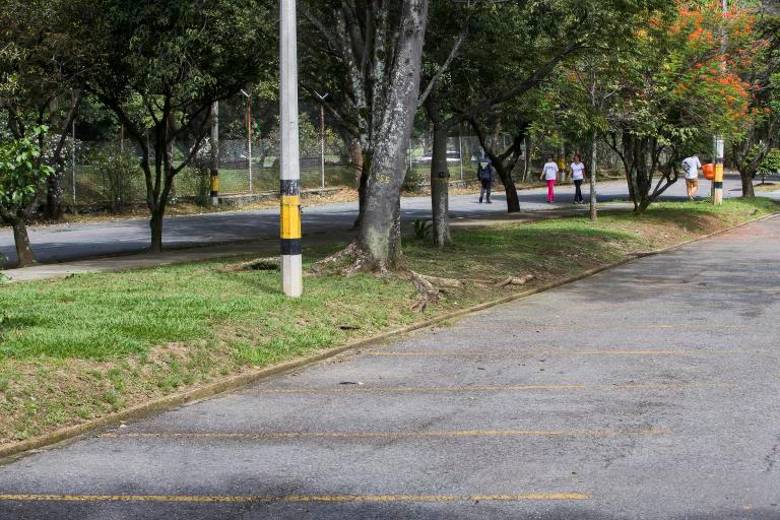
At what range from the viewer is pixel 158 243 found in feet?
78.7

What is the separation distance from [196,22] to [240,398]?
12107mm

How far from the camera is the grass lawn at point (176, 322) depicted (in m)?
9.52

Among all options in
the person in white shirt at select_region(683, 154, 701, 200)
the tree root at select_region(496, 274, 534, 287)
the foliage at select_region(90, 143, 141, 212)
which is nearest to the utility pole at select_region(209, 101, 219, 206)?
the foliage at select_region(90, 143, 141, 212)

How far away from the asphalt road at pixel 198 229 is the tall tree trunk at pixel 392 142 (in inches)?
339

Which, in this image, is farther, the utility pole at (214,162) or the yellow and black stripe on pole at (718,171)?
the utility pole at (214,162)

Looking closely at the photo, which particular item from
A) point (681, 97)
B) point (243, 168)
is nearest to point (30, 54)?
point (681, 97)

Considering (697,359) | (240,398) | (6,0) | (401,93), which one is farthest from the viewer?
(6,0)

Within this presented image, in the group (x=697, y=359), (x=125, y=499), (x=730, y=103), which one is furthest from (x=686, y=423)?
(x=730, y=103)

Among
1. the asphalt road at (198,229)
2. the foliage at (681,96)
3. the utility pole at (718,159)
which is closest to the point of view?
the asphalt road at (198,229)

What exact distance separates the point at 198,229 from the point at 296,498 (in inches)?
994

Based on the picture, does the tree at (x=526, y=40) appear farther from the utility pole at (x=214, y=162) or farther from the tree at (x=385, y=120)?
the utility pole at (x=214, y=162)

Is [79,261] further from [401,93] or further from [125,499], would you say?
[125,499]

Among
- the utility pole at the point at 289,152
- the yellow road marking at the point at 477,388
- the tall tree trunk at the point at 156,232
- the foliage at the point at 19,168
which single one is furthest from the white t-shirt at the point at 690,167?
the foliage at the point at 19,168

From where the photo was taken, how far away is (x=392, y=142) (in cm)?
1733
